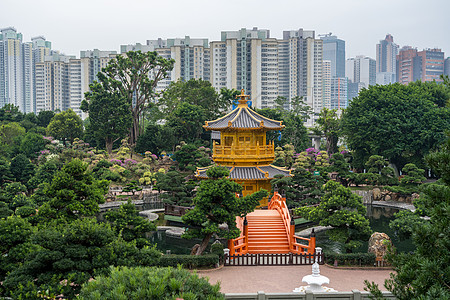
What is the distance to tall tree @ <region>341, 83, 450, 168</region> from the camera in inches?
1521

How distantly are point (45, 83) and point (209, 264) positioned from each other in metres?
109

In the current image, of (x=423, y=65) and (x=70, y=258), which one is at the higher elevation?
(x=423, y=65)

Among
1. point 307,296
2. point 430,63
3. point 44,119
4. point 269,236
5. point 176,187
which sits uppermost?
point 430,63

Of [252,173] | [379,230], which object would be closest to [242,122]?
[252,173]

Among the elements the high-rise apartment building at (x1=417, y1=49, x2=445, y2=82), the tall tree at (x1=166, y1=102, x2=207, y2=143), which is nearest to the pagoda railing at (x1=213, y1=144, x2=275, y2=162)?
Answer: the tall tree at (x1=166, y1=102, x2=207, y2=143)

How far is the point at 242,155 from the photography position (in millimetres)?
25969

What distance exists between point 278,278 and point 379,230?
14400 millimetres

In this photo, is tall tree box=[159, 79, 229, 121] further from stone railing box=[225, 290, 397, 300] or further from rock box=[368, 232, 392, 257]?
stone railing box=[225, 290, 397, 300]

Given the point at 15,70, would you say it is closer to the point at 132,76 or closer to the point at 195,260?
the point at 132,76

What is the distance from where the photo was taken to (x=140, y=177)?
41531mm

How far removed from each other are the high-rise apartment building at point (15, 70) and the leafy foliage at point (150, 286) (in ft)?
440

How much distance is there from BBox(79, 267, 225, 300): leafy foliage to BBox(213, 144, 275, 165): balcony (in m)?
18.2

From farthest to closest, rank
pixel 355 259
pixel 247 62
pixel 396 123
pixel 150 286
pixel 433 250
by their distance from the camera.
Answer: pixel 247 62, pixel 396 123, pixel 355 259, pixel 150 286, pixel 433 250

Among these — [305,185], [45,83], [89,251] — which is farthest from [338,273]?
[45,83]
